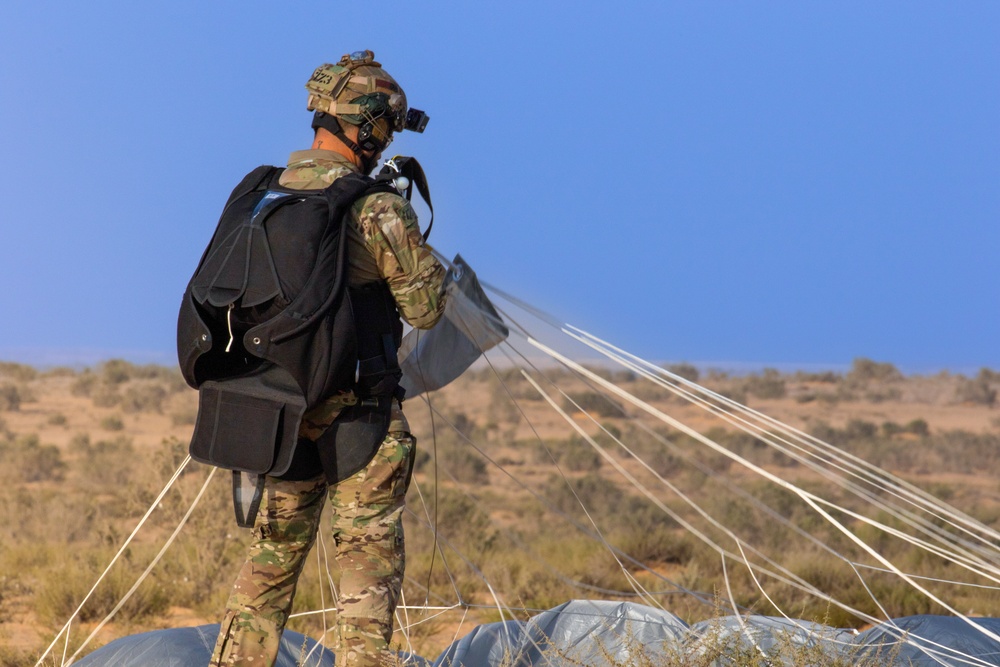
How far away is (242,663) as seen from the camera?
3.34m

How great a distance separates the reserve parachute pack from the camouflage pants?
17cm

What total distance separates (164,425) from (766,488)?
11.8m

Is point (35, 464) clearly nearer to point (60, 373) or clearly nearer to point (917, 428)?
point (60, 373)

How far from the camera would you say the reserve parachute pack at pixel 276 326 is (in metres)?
3.15

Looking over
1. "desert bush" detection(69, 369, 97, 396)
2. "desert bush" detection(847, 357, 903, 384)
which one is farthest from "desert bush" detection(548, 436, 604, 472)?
"desert bush" detection(847, 357, 903, 384)

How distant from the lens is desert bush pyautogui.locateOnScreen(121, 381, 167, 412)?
22609 millimetres

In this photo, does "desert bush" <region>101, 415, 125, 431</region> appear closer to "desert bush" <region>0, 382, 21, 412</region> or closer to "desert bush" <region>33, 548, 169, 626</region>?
"desert bush" <region>0, 382, 21, 412</region>

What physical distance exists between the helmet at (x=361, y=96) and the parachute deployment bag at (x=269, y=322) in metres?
0.31

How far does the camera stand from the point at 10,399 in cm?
2308

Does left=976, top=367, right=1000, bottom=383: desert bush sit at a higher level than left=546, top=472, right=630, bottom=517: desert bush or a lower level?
higher

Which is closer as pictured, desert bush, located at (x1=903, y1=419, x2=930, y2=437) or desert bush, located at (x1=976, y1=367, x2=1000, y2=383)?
desert bush, located at (x1=903, y1=419, x2=930, y2=437)

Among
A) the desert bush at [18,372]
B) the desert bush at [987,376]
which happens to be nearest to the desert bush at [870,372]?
the desert bush at [987,376]

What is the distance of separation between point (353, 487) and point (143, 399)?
21095 mm

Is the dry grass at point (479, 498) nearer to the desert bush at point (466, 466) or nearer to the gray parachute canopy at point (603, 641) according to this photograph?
the desert bush at point (466, 466)
